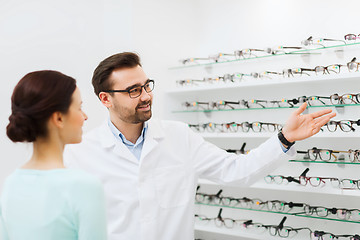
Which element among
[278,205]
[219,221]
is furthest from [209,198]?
[278,205]

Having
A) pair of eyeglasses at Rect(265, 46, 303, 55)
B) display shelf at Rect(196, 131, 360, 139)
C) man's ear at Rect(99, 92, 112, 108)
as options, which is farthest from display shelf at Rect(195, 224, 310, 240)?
man's ear at Rect(99, 92, 112, 108)

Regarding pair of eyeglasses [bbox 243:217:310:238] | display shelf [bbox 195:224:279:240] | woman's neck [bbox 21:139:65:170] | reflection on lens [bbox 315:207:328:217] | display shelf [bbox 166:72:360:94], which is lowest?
display shelf [bbox 195:224:279:240]

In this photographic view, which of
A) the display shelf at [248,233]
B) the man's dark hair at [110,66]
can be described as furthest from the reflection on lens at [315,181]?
the man's dark hair at [110,66]

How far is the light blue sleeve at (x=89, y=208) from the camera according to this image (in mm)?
1309

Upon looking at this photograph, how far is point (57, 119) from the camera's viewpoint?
139cm

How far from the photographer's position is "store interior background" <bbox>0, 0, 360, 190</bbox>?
291 cm

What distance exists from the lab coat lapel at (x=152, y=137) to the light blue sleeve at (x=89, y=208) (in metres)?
1.04

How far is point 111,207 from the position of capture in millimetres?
2367

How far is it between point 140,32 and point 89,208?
2.32 metres

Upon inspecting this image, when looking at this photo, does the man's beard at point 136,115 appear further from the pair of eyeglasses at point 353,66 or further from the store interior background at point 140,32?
the pair of eyeglasses at point 353,66

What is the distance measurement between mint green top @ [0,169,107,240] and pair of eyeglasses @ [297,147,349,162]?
1.90 metres

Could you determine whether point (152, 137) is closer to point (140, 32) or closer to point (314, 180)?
point (314, 180)

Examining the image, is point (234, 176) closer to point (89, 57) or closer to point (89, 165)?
point (89, 165)

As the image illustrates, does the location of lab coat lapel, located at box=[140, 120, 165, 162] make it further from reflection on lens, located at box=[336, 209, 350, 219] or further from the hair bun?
reflection on lens, located at box=[336, 209, 350, 219]
